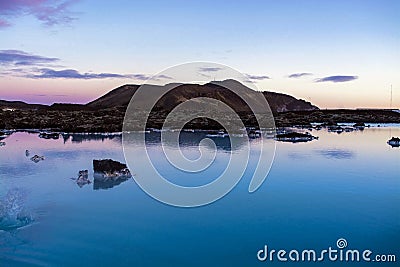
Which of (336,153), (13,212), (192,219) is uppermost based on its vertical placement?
(336,153)

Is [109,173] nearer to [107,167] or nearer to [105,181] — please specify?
[107,167]

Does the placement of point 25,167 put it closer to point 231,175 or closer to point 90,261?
point 231,175

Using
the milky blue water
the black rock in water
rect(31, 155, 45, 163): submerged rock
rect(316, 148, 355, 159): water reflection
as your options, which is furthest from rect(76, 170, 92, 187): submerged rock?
rect(316, 148, 355, 159): water reflection

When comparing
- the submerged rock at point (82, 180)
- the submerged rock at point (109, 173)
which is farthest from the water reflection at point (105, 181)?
the submerged rock at point (82, 180)

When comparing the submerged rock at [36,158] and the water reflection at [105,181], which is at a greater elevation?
the submerged rock at [36,158]

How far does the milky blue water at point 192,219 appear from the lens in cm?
520

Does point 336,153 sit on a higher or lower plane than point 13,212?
higher

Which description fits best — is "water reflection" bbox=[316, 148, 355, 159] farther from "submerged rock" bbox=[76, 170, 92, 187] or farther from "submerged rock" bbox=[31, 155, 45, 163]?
"submerged rock" bbox=[31, 155, 45, 163]

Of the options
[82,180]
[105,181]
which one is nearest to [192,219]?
[105,181]

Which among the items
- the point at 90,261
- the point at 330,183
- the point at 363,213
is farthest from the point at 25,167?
the point at 363,213

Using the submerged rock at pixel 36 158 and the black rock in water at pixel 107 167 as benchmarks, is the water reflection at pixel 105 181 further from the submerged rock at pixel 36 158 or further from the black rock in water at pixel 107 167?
the submerged rock at pixel 36 158

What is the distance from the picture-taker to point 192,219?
670 centimetres

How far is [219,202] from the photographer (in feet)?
25.4

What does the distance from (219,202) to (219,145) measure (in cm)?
851
